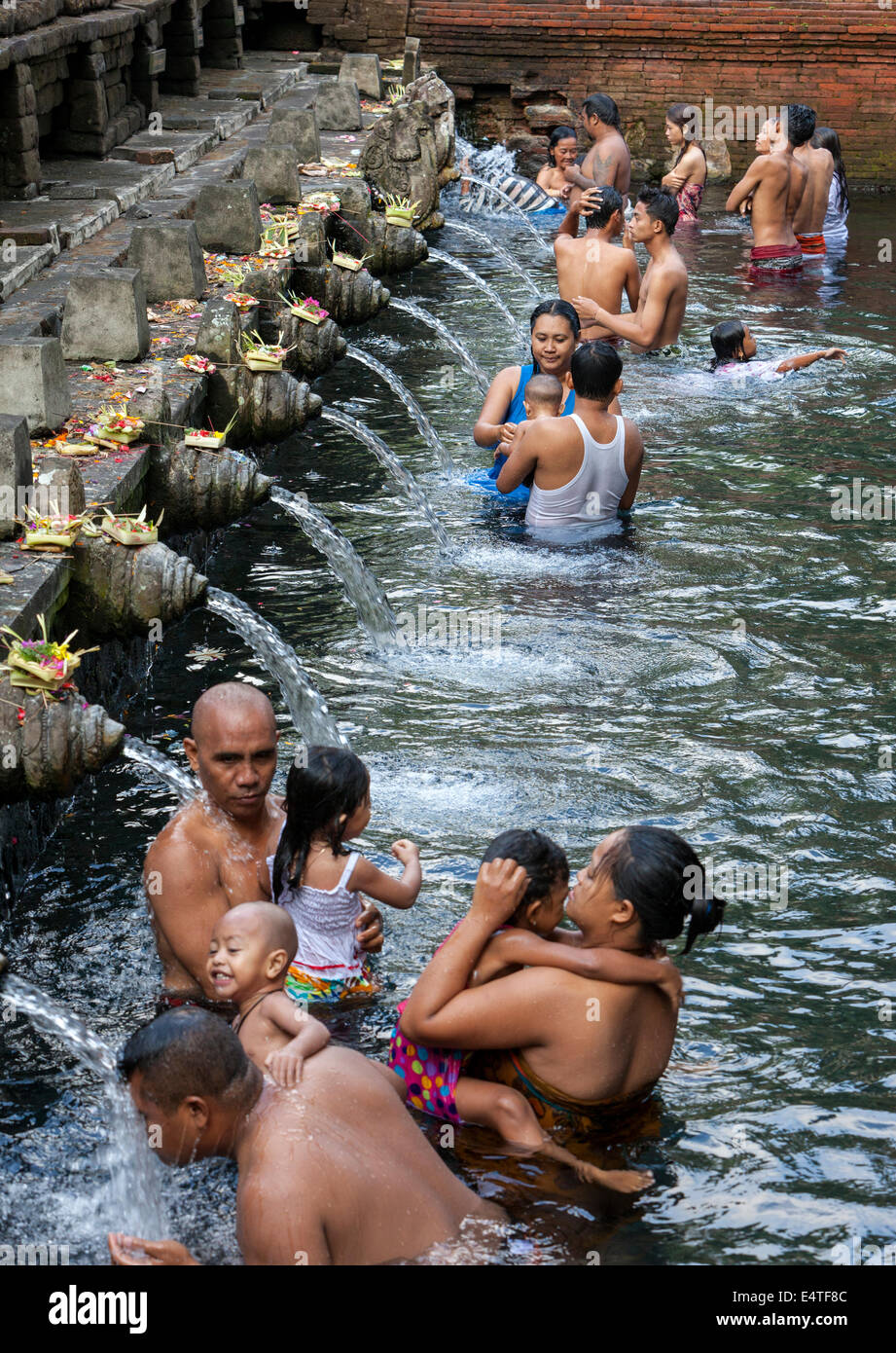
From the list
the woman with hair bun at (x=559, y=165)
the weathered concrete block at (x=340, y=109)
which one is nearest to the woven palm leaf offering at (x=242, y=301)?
the woman with hair bun at (x=559, y=165)

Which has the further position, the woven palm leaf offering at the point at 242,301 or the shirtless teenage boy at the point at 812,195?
the shirtless teenage boy at the point at 812,195

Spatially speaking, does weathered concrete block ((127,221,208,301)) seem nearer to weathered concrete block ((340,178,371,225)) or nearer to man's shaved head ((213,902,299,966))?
weathered concrete block ((340,178,371,225))

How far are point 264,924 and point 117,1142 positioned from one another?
76cm

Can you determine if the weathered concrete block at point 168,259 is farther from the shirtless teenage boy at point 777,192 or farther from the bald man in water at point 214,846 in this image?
the shirtless teenage boy at point 777,192

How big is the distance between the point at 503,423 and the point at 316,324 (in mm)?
2048

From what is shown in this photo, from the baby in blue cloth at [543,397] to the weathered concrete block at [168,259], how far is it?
2.49m

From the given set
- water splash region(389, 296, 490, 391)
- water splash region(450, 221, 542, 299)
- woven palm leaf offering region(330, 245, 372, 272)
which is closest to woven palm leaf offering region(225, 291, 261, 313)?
woven palm leaf offering region(330, 245, 372, 272)

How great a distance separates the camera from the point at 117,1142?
3.96 m

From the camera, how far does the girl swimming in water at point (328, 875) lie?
430 centimetres

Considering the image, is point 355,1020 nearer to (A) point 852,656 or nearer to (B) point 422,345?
(A) point 852,656

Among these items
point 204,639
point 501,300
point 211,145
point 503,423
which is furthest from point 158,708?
point 211,145

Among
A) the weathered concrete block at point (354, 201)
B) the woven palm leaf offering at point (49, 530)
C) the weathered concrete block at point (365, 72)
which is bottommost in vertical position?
the woven palm leaf offering at point (49, 530)

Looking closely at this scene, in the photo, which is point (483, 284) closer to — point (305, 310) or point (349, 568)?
point (305, 310)

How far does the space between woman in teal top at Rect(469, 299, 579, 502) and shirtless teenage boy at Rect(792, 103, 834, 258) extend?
7024 millimetres
